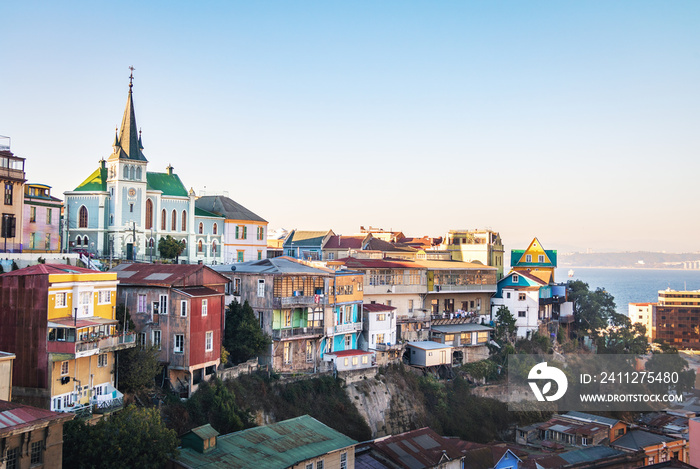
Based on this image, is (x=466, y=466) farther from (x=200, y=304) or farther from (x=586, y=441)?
(x=200, y=304)

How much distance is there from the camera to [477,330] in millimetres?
57312

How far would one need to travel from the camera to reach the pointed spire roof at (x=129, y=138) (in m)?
57.0

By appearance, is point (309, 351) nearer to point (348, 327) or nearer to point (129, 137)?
point (348, 327)

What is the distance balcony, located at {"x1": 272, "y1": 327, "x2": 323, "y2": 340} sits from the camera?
4306 cm

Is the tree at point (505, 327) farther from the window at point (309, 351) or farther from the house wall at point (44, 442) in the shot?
the house wall at point (44, 442)

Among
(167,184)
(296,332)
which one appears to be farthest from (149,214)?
(296,332)

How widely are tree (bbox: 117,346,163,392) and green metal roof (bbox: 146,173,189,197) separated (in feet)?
96.2

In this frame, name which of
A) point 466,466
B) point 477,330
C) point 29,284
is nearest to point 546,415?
point 477,330

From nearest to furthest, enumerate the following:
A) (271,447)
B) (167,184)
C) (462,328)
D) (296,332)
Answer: (271,447) → (296,332) → (462,328) → (167,184)

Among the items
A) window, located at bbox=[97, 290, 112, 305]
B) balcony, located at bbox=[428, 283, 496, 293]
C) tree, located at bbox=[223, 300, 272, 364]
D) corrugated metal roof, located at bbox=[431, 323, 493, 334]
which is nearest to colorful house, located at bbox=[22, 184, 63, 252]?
window, located at bbox=[97, 290, 112, 305]

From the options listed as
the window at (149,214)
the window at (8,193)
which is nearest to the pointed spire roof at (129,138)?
the window at (149,214)

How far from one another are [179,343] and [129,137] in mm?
28133

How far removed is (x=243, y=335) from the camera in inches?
1607

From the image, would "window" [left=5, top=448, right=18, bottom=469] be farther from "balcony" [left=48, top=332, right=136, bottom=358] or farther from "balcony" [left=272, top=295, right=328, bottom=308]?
→ "balcony" [left=272, top=295, right=328, bottom=308]
